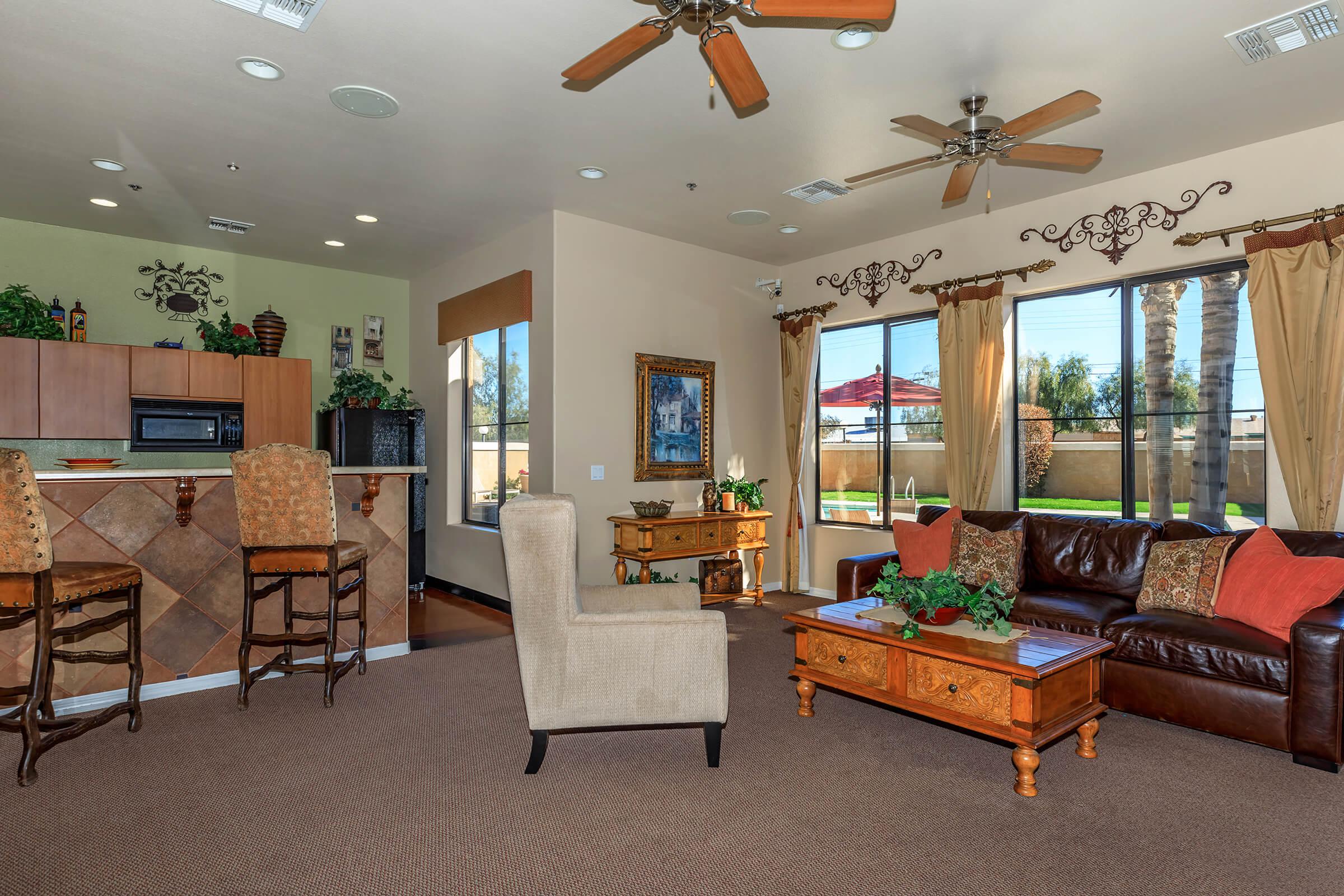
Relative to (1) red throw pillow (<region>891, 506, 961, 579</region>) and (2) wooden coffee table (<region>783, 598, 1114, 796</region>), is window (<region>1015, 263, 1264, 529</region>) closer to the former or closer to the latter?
(1) red throw pillow (<region>891, 506, 961, 579</region>)

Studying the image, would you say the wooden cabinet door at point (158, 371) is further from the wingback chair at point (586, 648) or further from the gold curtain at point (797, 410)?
the gold curtain at point (797, 410)

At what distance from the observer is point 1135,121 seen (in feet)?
12.6

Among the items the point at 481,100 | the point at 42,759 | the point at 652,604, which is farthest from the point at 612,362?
the point at 42,759

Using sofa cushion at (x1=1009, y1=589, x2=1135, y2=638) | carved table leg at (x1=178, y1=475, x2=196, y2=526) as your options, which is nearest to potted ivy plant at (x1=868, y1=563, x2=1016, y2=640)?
sofa cushion at (x1=1009, y1=589, x2=1135, y2=638)

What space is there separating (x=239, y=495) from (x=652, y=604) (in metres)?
2.12

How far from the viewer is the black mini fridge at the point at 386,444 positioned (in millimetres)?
6172

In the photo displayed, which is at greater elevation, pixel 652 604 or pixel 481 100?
pixel 481 100

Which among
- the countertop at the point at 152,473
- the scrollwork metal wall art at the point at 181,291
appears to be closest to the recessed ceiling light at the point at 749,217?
the countertop at the point at 152,473

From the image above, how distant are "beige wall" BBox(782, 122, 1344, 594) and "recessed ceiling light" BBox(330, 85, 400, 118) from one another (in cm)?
302

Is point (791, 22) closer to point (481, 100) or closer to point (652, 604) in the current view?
point (481, 100)

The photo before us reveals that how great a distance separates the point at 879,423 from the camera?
618 centimetres

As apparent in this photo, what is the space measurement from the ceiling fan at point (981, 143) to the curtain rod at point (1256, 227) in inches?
50.4

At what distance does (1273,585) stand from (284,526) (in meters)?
4.67

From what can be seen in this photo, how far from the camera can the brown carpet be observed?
215 centimetres
